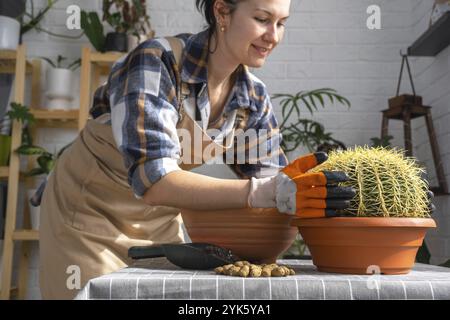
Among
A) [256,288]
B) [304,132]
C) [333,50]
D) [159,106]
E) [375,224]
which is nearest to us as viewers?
[256,288]

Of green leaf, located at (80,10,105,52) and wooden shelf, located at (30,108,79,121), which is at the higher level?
green leaf, located at (80,10,105,52)

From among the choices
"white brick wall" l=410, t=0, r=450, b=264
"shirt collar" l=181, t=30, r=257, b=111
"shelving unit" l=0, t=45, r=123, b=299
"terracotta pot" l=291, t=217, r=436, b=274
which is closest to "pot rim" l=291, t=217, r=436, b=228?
"terracotta pot" l=291, t=217, r=436, b=274

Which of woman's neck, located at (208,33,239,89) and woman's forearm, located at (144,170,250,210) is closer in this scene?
woman's forearm, located at (144,170,250,210)

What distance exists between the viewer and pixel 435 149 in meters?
2.30

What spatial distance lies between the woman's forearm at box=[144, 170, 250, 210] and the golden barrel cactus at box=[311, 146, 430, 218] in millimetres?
134

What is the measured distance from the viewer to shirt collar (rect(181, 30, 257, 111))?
107cm

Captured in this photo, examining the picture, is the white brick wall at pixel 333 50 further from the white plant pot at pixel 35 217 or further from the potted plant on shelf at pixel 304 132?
the white plant pot at pixel 35 217

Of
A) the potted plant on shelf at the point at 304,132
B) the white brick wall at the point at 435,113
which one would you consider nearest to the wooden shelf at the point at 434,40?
the white brick wall at the point at 435,113

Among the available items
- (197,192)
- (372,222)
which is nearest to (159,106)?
(197,192)

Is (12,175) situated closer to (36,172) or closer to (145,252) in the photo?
(36,172)

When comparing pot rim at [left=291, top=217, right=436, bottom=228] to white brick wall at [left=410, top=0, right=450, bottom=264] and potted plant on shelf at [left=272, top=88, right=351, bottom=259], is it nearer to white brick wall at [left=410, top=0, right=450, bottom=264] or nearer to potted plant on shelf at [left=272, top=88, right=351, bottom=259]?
potted plant on shelf at [left=272, top=88, right=351, bottom=259]

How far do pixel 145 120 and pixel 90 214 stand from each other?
43cm

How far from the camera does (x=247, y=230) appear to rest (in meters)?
0.76
